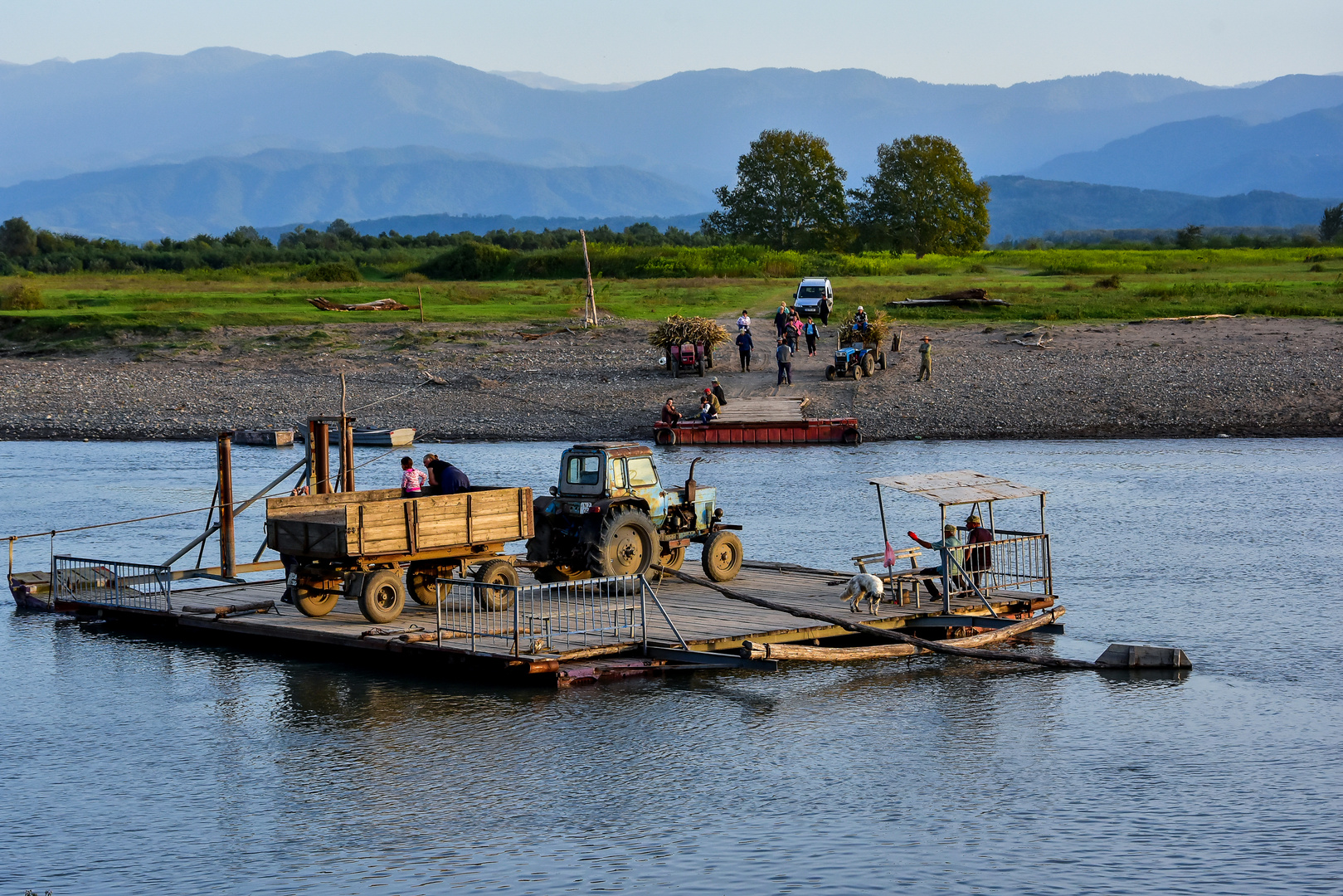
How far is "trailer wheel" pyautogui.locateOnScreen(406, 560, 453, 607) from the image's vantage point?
68.6ft

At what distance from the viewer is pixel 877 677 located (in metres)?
19.5

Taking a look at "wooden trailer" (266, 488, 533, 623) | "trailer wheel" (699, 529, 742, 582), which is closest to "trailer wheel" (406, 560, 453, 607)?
"wooden trailer" (266, 488, 533, 623)

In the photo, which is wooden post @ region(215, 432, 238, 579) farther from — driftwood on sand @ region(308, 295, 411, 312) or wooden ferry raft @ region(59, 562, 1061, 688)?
driftwood on sand @ region(308, 295, 411, 312)

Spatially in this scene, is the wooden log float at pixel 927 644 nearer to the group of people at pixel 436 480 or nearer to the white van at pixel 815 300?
the group of people at pixel 436 480

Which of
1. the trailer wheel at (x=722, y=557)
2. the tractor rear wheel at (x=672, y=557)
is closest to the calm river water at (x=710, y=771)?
the trailer wheel at (x=722, y=557)

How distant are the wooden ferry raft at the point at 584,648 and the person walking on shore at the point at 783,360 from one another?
26602mm

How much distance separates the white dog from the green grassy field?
137 feet

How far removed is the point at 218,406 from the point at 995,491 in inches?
1479

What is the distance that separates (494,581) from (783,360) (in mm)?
31314

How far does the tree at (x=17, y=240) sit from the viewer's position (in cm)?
10650

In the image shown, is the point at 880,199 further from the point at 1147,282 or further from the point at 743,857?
the point at 743,857

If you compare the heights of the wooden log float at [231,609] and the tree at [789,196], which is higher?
the tree at [789,196]

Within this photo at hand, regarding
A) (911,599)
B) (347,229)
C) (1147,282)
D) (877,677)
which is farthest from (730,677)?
(347,229)

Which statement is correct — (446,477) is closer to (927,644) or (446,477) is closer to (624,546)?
(624,546)
